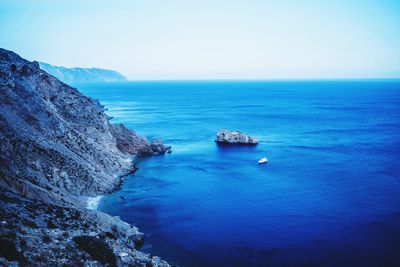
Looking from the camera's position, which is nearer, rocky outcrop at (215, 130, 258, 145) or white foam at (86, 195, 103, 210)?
white foam at (86, 195, 103, 210)

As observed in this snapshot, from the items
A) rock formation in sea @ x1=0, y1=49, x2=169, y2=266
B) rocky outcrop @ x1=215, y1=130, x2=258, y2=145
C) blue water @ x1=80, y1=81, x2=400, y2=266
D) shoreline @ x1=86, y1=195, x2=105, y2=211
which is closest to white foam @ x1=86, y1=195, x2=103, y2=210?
shoreline @ x1=86, y1=195, x2=105, y2=211

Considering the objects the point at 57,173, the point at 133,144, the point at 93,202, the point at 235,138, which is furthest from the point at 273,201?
the point at 235,138

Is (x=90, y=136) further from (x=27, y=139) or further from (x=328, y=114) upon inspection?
(x=328, y=114)

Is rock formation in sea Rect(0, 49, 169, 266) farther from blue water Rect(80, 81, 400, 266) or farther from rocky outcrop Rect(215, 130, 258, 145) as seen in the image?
rocky outcrop Rect(215, 130, 258, 145)

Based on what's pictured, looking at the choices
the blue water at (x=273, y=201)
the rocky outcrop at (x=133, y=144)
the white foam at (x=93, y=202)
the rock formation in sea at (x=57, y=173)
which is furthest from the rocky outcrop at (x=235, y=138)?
the white foam at (x=93, y=202)

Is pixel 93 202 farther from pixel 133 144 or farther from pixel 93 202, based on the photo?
pixel 133 144

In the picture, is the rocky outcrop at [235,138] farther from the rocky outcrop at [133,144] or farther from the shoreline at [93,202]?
the shoreline at [93,202]

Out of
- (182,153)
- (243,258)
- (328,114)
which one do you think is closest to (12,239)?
(243,258)
